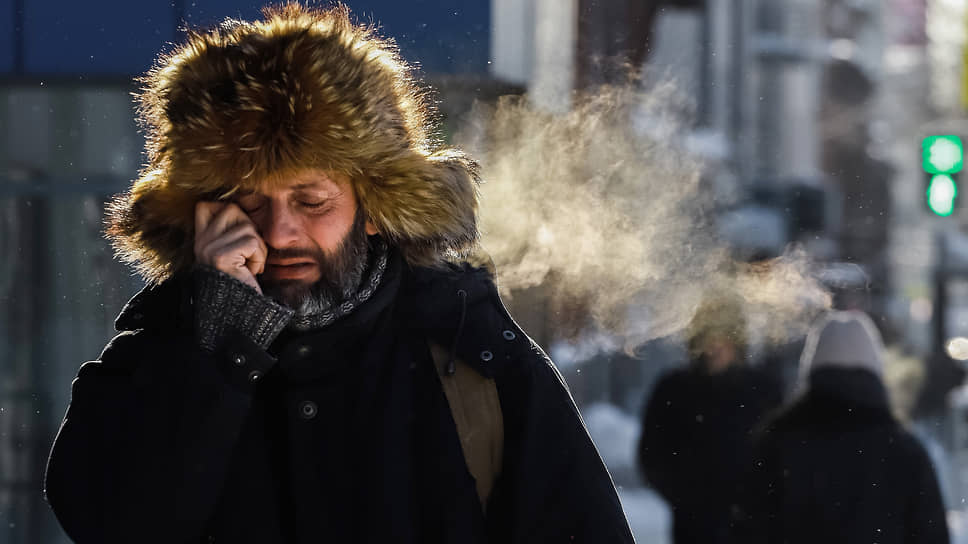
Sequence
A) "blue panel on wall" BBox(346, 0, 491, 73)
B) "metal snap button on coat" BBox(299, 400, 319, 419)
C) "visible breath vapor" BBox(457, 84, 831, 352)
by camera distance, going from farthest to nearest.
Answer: "visible breath vapor" BBox(457, 84, 831, 352) → "blue panel on wall" BBox(346, 0, 491, 73) → "metal snap button on coat" BBox(299, 400, 319, 419)

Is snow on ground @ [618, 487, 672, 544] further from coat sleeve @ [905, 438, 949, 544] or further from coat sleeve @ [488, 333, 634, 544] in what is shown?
coat sleeve @ [488, 333, 634, 544]

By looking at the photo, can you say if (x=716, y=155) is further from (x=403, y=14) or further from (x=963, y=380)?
(x=963, y=380)

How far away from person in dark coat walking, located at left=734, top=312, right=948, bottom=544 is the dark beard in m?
2.21

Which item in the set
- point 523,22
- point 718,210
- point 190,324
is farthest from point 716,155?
point 190,324

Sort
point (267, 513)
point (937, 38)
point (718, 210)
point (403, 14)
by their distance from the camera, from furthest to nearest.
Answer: point (937, 38), point (718, 210), point (403, 14), point (267, 513)

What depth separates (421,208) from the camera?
7.47 feet

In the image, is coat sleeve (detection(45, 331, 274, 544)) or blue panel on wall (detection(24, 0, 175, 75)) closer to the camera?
coat sleeve (detection(45, 331, 274, 544))

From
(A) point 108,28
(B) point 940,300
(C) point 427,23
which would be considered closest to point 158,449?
(A) point 108,28

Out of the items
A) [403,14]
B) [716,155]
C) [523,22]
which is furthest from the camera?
[716,155]

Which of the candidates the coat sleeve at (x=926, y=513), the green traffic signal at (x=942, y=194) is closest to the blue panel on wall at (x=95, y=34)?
the coat sleeve at (x=926, y=513)

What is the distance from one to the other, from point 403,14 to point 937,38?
3.93m

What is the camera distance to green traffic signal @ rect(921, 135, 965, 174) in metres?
6.13

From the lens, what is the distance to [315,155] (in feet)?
7.13

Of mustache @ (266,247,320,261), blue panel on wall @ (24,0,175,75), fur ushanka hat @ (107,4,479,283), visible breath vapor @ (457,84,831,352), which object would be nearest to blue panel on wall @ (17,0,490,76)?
blue panel on wall @ (24,0,175,75)
